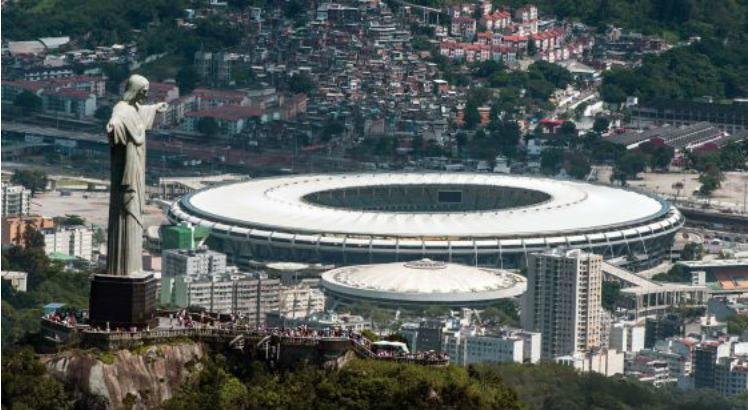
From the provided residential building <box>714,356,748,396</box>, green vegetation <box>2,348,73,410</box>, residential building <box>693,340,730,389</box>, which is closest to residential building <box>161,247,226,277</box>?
residential building <box>693,340,730,389</box>

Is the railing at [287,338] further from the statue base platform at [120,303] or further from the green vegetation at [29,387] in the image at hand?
the green vegetation at [29,387]

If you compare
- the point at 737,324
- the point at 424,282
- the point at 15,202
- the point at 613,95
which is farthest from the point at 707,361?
the point at 613,95

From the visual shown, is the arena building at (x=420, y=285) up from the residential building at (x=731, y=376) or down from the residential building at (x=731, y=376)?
down

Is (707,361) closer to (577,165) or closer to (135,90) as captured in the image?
(135,90)

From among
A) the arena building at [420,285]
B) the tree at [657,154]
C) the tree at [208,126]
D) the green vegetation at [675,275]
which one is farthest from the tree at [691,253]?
the tree at [208,126]

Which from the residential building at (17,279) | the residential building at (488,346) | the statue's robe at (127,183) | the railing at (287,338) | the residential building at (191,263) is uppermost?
the statue's robe at (127,183)

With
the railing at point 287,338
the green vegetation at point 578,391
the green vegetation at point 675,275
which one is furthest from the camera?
the green vegetation at point 675,275

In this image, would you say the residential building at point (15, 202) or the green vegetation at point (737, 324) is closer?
the green vegetation at point (737, 324)
